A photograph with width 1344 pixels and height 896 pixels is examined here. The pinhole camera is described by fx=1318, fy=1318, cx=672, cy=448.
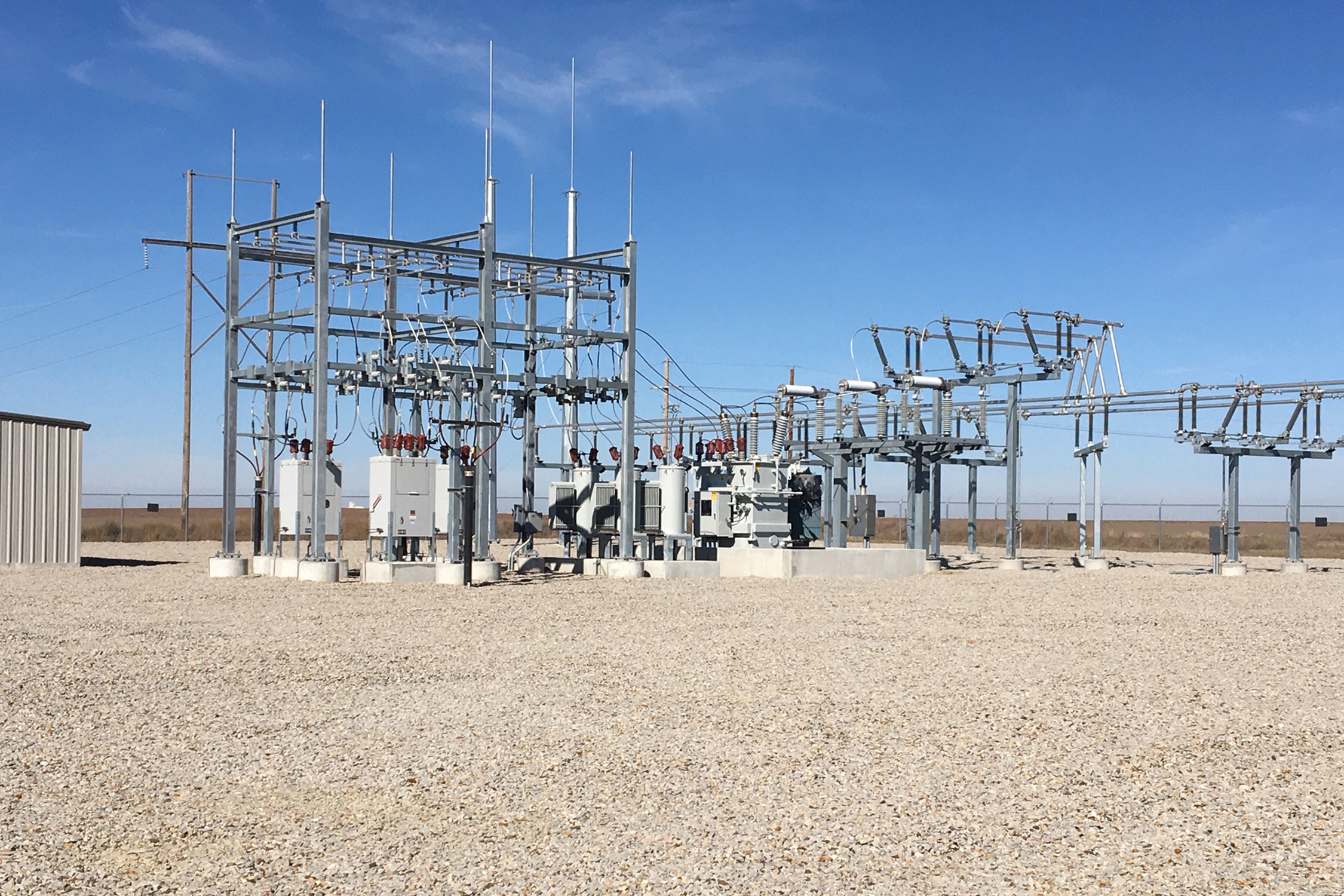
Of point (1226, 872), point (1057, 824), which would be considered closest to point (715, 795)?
point (1057, 824)

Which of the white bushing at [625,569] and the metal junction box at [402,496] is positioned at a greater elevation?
the metal junction box at [402,496]

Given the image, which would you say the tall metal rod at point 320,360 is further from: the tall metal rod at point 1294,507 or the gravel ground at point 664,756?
the tall metal rod at point 1294,507

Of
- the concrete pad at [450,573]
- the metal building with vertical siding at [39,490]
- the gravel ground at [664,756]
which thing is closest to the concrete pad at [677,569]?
the concrete pad at [450,573]

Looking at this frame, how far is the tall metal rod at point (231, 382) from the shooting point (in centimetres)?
2302

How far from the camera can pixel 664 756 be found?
8.18 meters

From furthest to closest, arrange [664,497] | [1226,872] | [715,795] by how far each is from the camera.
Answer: [664,497]
[715,795]
[1226,872]

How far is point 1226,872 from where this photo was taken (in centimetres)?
602

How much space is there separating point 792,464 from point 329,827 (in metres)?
20.9

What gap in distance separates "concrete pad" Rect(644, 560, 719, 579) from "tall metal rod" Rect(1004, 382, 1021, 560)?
290 inches

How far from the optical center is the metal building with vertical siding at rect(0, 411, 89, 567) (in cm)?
2608

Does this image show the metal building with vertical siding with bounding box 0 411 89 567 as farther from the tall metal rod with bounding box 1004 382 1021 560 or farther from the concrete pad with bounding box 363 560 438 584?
the tall metal rod with bounding box 1004 382 1021 560

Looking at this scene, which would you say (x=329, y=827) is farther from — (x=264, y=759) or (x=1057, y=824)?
(x=1057, y=824)

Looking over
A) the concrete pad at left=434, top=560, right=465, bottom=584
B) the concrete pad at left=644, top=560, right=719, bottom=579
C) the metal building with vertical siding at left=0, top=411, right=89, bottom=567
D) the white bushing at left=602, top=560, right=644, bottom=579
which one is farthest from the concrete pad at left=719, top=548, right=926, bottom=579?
the metal building with vertical siding at left=0, top=411, right=89, bottom=567

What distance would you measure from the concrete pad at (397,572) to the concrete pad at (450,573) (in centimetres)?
16
